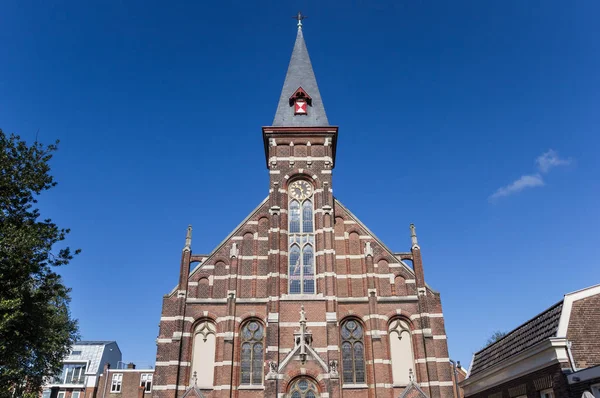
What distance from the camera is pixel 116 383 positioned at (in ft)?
171

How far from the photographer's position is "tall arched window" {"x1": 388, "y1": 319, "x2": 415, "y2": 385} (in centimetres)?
2736

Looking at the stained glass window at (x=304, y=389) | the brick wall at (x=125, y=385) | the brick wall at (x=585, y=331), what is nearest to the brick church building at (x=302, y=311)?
the stained glass window at (x=304, y=389)

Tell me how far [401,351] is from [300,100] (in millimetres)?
19740

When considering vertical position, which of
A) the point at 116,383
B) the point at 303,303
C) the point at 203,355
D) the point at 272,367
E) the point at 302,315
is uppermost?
the point at 303,303

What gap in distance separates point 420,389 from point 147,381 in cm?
3572

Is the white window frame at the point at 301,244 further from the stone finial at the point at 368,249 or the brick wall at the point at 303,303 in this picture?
the stone finial at the point at 368,249

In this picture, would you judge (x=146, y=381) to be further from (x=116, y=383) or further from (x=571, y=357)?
(x=571, y=357)

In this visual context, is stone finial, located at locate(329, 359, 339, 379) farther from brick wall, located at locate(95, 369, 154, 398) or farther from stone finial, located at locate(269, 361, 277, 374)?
brick wall, located at locate(95, 369, 154, 398)

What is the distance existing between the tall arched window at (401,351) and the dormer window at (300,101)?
1716 cm

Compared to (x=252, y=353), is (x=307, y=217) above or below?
above

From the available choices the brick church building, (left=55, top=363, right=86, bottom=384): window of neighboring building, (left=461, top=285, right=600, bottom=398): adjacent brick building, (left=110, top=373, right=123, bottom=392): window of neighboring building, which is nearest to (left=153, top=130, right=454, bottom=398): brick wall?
the brick church building

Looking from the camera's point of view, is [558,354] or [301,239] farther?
[301,239]

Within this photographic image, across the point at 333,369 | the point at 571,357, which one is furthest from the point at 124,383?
the point at 571,357

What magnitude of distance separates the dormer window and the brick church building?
116 inches
